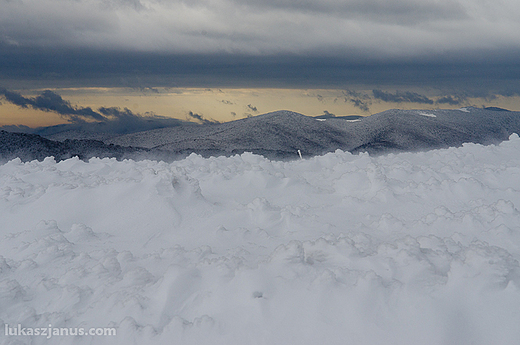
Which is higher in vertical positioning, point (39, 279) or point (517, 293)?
point (517, 293)

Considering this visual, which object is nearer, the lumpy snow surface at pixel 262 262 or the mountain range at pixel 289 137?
the lumpy snow surface at pixel 262 262

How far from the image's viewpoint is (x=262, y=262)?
4.47m

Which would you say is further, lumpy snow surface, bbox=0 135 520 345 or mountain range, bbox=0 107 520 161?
mountain range, bbox=0 107 520 161

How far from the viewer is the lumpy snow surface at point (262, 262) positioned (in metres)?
3.70

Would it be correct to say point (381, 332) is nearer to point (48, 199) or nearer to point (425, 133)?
point (48, 199)

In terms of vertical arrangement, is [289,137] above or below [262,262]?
below

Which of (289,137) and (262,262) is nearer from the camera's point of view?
(262,262)

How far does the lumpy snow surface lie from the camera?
370 cm

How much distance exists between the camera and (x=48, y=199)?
792cm

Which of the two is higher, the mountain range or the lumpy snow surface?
the lumpy snow surface

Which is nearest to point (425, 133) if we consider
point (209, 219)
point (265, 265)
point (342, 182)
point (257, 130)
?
point (257, 130)

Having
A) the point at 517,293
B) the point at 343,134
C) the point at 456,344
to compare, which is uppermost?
the point at 517,293

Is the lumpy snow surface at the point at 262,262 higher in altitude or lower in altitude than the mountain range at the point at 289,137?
higher

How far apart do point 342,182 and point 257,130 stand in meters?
18.5
